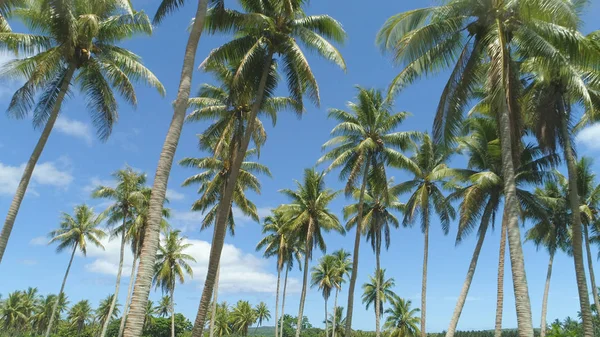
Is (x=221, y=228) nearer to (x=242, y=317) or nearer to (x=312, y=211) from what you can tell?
(x=312, y=211)

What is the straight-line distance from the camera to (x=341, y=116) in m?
24.5

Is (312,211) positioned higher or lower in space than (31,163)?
higher

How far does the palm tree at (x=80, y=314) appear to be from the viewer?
A: 8475 centimetres

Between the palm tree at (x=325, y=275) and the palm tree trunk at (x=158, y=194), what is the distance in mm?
40633

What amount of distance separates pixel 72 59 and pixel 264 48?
6.20m

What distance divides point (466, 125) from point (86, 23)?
16.0 metres

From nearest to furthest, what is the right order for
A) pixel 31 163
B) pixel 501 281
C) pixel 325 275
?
pixel 31 163, pixel 501 281, pixel 325 275

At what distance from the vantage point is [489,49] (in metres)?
11.1

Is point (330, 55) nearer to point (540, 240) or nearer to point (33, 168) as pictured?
point (33, 168)

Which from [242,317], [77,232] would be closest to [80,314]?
[242,317]

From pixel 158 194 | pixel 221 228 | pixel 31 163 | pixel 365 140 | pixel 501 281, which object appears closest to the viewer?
pixel 158 194

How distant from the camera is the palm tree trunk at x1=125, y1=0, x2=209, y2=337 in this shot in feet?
23.4

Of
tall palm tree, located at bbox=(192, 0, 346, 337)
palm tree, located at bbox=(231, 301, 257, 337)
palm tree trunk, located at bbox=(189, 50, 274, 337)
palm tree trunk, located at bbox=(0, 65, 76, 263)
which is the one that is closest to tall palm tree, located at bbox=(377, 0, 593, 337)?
tall palm tree, located at bbox=(192, 0, 346, 337)

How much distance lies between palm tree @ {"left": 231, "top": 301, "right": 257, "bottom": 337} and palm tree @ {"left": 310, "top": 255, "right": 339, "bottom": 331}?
34.1m
